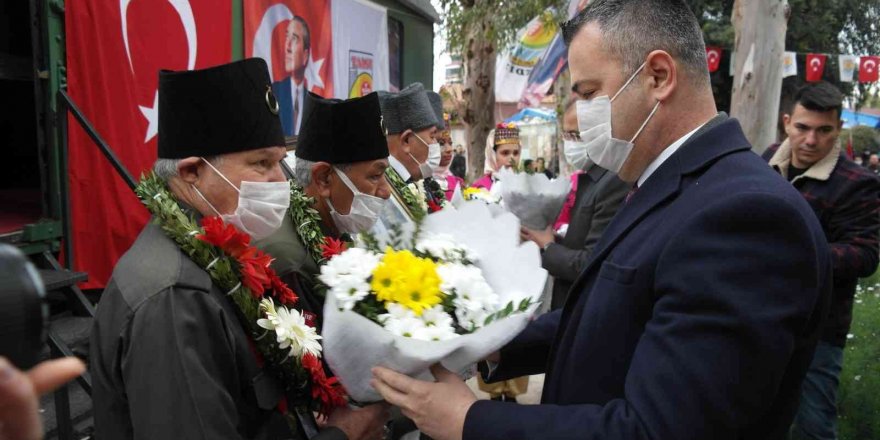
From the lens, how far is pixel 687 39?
1570mm

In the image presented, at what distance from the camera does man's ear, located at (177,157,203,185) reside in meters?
2.06

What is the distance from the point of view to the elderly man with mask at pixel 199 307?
61.1 inches

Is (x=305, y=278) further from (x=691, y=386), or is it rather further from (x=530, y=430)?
(x=691, y=386)

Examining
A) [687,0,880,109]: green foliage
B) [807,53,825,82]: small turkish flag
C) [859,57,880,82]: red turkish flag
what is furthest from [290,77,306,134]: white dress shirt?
[687,0,880,109]: green foliage

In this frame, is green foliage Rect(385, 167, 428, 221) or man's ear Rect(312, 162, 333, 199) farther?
green foliage Rect(385, 167, 428, 221)

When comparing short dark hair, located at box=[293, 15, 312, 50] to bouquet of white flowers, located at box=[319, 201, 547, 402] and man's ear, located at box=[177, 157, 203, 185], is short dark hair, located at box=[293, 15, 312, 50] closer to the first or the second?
man's ear, located at box=[177, 157, 203, 185]

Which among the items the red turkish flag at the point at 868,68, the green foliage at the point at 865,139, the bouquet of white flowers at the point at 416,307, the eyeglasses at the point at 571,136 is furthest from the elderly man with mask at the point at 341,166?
the green foliage at the point at 865,139

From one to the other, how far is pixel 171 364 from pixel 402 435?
4.56 ft

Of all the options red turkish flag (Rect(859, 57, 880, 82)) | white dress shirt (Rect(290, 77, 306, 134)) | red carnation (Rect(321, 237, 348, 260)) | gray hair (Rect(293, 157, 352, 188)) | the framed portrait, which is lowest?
red carnation (Rect(321, 237, 348, 260))

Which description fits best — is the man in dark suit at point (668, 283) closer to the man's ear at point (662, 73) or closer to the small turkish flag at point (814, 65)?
the man's ear at point (662, 73)

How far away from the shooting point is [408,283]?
159 cm

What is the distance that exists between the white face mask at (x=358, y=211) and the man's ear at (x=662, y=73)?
1.62m

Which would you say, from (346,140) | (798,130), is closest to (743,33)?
(798,130)

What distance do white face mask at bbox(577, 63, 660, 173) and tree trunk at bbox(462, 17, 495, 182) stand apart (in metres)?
8.96
